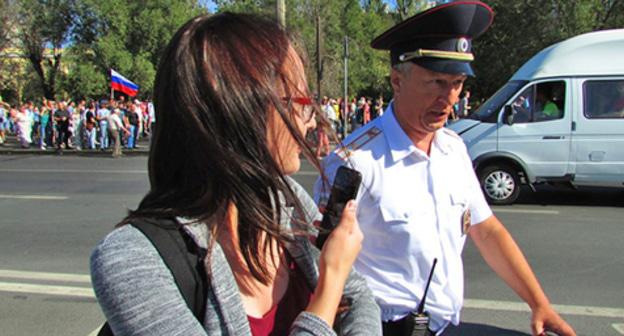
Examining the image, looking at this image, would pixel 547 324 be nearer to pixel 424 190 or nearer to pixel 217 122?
pixel 424 190

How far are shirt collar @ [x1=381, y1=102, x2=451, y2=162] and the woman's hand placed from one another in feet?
2.19

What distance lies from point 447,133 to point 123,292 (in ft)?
4.89

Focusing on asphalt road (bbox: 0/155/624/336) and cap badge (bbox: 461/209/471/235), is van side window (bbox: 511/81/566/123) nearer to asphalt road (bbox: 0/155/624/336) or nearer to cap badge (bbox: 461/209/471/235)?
asphalt road (bbox: 0/155/624/336)

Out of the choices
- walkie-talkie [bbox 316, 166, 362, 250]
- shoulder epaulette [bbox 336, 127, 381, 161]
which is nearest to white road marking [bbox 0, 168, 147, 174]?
shoulder epaulette [bbox 336, 127, 381, 161]

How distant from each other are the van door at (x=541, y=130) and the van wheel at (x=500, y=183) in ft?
0.87

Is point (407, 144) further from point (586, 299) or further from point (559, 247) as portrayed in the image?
point (559, 247)

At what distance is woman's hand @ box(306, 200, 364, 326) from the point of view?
1.14 metres

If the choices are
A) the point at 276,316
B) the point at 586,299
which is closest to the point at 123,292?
the point at 276,316

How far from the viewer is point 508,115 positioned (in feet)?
26.4

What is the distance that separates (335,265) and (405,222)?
651 millimetres

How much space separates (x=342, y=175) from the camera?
1.34 m

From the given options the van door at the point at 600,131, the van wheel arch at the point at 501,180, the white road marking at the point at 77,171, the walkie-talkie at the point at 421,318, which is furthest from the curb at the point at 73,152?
the walkie-talkie at the point at 421,318

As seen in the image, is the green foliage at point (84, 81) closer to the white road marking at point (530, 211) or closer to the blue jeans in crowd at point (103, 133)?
the blue jeans in crowd at point (103, 133)

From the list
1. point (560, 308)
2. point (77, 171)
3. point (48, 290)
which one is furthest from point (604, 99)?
point (77, 171)
